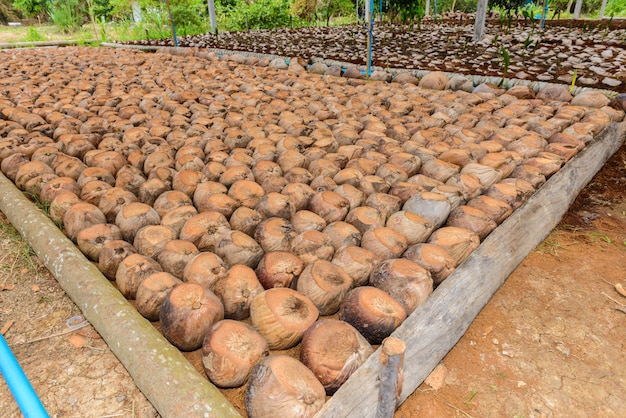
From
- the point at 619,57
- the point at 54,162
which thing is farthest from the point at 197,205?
the point at 619,57

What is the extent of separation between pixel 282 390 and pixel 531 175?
1985mm

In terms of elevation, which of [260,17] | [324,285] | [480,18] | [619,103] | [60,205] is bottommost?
[324,285]

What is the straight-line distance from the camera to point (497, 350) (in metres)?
1.72

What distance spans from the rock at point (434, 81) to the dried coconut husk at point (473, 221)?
259cm

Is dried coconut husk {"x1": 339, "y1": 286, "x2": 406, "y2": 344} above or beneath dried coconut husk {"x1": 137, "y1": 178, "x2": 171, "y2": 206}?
beneath

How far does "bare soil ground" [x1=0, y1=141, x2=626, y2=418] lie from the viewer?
1.44 m

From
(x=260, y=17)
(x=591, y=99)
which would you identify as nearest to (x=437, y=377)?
(x=591, y=99)

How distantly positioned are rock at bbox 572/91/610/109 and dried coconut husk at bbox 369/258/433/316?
9.80ft

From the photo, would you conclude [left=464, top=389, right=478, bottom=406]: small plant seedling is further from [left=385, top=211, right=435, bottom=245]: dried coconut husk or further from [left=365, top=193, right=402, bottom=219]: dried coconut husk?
[left=365, top=193, right=402, bottom=219]: dried coconut husk

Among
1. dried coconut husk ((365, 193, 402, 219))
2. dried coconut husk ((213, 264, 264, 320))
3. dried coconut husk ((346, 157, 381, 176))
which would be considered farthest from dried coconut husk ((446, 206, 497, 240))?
dried coconut husk ((213, 264, 264, 320))

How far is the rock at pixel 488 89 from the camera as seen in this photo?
13.1ft

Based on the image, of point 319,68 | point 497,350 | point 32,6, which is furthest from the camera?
point 32,6

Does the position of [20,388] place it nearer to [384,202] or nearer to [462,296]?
[462,296]

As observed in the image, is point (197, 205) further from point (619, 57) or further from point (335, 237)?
point (619, 57)
